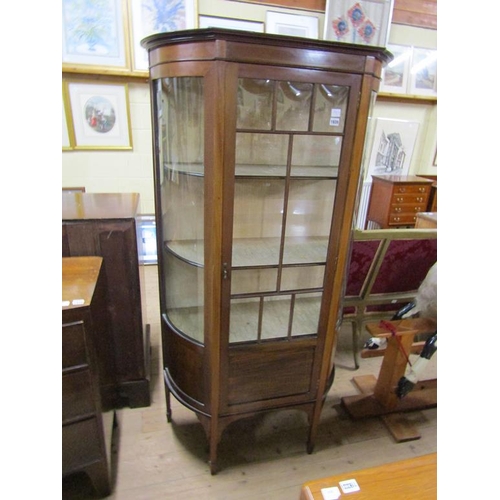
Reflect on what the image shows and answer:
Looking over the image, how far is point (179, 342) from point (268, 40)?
1093mm

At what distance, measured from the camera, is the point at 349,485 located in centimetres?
90

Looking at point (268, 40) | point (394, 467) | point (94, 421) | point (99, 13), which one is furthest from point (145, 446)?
point (99, 13)

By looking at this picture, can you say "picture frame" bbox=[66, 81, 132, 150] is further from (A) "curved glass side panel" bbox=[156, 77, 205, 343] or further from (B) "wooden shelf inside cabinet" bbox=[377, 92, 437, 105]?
(B) "wooden shelf inside cabinet" bbox=[377, 92, 437, 105]

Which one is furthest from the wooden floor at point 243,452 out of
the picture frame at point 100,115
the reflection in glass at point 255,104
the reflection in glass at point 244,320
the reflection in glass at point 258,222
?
the picture frame at point 100,115

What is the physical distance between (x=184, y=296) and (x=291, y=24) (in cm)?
283

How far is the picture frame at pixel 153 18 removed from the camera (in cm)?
279

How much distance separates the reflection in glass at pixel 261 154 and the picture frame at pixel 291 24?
7.91 ft

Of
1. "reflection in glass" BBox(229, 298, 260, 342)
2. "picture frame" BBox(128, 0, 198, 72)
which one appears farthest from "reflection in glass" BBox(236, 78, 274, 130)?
"picture frame" BBox(128, 0, 198, 72)

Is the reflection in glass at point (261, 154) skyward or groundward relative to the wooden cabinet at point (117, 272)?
skyward

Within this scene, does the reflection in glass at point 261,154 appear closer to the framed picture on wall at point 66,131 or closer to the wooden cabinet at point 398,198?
the framed picture on wall at point 66,131

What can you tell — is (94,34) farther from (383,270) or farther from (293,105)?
(383,270)
